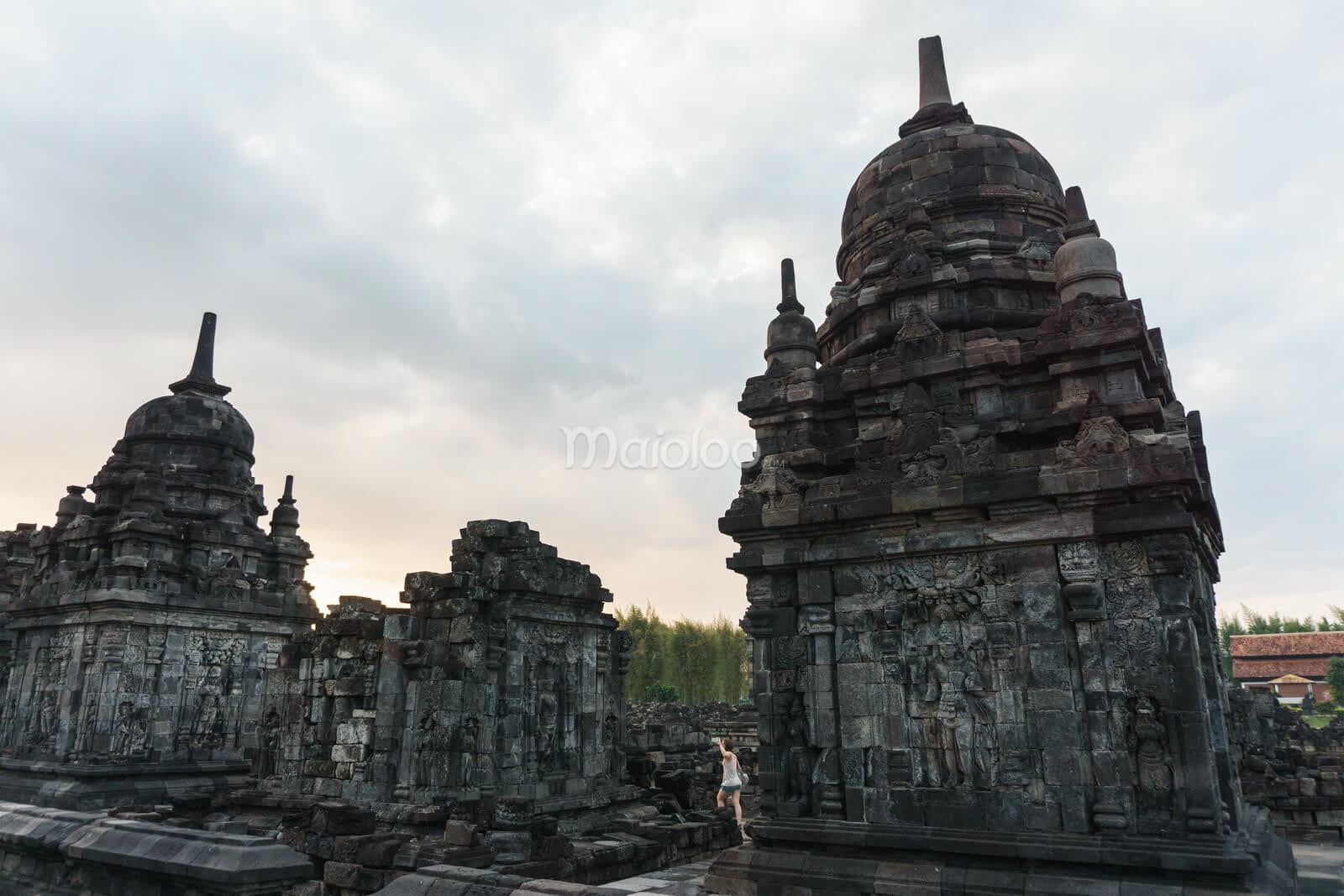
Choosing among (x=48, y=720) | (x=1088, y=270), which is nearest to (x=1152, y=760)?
(x=1088, y=270)

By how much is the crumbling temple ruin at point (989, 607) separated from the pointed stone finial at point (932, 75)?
5377mm

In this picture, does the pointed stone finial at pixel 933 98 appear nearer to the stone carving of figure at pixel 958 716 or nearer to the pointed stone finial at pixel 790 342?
the pointed stone finial at pixel 790 342

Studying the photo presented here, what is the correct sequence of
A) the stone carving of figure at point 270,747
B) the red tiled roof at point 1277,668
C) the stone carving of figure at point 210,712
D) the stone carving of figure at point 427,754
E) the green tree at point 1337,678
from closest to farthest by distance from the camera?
the stone carving of figure at point 427,754, the stone carving of figure at point 270,747, the stone carving of figure at point 210,712, the green tree at point 1337,678, the red tiled roof at point 1277,668

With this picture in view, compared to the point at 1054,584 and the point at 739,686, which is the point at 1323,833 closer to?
the point at 1054,584

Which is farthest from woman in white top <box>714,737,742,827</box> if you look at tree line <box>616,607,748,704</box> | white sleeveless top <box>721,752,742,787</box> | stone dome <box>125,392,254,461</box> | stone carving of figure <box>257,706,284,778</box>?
tree line <box>616,607,748,704</box>

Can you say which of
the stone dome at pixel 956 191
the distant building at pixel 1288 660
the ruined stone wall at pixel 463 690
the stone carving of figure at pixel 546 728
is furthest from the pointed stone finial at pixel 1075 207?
the distant building at pixel 1288 660

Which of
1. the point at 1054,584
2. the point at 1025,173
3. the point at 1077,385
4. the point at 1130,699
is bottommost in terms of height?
Result: the point at 1130,699

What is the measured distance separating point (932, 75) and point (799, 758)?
12.6 meters

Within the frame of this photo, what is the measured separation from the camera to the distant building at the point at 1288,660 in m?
71.1

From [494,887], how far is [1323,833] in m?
17.2

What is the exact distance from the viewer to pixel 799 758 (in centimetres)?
976

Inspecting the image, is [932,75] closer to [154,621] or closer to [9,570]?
[154,621]

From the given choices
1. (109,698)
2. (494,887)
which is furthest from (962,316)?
(109,698)

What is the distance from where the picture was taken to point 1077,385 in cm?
952
